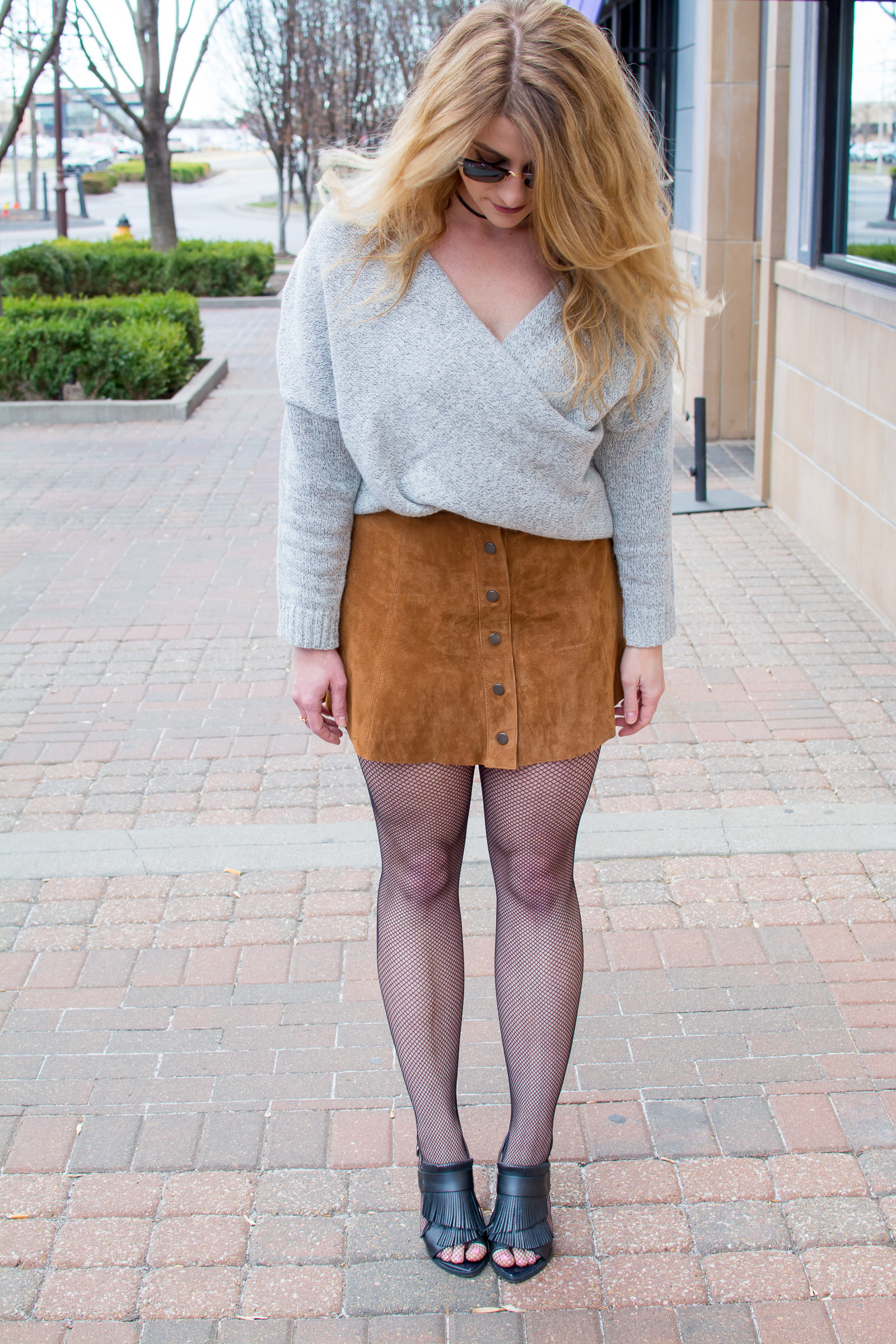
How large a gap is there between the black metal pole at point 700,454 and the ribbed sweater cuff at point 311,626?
581cm

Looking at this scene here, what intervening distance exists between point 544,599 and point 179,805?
234 cm

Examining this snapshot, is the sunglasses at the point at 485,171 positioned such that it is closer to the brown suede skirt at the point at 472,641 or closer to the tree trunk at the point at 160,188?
the brown suede skirt at the point at 472,641

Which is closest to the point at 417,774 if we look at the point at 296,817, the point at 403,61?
the point at 296,817

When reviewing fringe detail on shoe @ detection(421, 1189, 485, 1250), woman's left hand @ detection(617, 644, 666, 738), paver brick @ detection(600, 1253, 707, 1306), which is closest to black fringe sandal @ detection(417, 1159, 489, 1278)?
fringe detail on shoe @ detection(421, 1189, 485, 1250)

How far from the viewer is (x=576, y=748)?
2.23 meters

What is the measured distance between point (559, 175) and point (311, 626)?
2.57 feet

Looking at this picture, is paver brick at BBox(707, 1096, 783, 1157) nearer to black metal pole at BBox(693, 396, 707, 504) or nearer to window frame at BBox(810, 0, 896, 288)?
window frame at BBox(810, 0, 896, 288)

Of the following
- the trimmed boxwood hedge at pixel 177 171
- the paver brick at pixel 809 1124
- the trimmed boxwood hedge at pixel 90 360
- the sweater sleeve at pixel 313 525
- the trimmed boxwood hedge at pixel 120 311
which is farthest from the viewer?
the trimmed boxwood hedge at pixel 177 171

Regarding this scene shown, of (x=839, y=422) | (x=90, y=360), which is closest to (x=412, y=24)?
(x=90, y=360)

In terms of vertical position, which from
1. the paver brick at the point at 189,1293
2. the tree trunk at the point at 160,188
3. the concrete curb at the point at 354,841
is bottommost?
the paver brick at the point at 189,1293

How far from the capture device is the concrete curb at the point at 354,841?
379 centimetres

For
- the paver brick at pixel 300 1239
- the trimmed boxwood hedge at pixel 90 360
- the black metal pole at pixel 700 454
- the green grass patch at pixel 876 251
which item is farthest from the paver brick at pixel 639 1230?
the trimmed boxwood hedge at pixel 90 360

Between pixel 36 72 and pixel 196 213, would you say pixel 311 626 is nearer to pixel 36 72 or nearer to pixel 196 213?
pixel 36 72

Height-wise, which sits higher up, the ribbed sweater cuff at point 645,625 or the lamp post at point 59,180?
the lamp post at point 59,180
